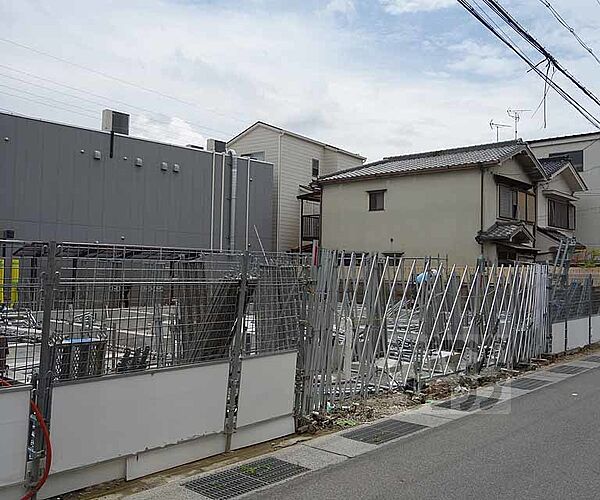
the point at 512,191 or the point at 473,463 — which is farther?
the point at 512,191

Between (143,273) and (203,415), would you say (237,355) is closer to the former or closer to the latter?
(203,415)

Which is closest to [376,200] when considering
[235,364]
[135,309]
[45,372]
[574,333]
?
[574,333]

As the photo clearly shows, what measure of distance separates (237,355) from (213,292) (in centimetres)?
64

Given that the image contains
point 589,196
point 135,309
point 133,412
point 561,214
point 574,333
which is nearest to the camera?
→ point 133,412

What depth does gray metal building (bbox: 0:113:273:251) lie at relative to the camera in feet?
60.1

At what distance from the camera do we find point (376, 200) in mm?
26281

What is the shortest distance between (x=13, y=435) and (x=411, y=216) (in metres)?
22.0

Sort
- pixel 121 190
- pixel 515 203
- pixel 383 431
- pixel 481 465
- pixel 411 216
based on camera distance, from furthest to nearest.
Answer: pixel 515 203, pixel 411 216, pixel 121 190, pixel 383 431, pixel 481 465

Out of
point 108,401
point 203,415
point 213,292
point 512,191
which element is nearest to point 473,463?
point 203,415

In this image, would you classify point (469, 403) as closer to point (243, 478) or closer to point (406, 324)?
point (406, 324)

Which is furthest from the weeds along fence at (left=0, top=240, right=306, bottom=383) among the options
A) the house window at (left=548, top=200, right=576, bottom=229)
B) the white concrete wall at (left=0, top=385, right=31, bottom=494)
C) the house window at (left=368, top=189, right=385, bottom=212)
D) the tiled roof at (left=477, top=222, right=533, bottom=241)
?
the house window at (left=548, top=200, right=576, bottom=229)

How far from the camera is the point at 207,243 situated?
947 inches

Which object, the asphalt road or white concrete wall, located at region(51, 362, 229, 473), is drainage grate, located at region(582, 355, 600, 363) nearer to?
the asphalt road

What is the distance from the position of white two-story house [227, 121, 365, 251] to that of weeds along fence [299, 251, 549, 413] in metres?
17.3
